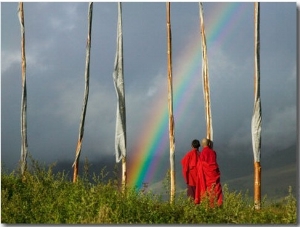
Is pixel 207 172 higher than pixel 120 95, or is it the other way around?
pixel 120 95

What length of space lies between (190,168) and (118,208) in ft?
6.09

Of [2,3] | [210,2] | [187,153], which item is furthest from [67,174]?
[210,2]

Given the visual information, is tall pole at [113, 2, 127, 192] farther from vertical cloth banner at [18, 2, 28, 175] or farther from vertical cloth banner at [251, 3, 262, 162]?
vertical cloth banner at [251, 3, 262, 162]

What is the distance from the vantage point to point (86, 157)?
9.02 metres

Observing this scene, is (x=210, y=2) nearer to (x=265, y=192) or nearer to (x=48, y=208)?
(x=265, y=192)

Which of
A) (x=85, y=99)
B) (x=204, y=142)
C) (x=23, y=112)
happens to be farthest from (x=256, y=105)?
(x=23, y=112)

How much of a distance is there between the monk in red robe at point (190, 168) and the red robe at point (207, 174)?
0.15 m

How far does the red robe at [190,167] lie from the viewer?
9.62m

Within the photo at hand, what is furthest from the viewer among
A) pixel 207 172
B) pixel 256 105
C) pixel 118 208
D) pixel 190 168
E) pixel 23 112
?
pixel 190 168

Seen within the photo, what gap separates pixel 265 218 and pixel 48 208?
254 centimetres

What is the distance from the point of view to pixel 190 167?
31.7 ft

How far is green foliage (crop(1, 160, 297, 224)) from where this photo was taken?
799 centimetres

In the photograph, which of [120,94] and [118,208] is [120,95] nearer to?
[120,94]

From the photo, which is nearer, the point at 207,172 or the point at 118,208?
the point at 118,208
